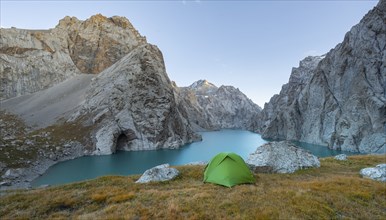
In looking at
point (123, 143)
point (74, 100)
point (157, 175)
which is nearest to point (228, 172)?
point (157, 175)

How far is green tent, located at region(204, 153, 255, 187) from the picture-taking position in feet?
56.6

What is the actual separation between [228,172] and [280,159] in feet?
30.4

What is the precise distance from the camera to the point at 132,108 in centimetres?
8819

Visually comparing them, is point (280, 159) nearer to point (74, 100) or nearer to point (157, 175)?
point (157, 175)

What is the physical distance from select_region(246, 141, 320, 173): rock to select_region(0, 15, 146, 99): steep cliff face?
126 m

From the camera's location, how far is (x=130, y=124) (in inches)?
3339

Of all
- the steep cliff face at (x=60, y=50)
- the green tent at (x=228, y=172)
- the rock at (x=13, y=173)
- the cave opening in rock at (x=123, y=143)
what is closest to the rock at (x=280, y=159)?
the green tent at (x=228, y=172)

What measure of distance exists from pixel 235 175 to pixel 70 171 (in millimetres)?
46155

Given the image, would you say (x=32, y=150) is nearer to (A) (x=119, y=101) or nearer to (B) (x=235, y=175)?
(A) (x=119, y=101)

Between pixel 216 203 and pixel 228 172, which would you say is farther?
pixel 228 172

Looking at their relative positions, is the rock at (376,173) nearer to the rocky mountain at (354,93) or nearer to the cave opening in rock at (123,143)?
the rocky mountain at (354,93)

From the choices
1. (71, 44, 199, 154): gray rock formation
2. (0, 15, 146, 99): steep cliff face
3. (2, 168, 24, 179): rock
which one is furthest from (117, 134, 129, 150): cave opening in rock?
(0, 15, 146, 99): steep cliff face

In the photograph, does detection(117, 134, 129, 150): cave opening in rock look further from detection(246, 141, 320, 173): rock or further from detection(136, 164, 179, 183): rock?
detection(246, 141, 320, 173): rock

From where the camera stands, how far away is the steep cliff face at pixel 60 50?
112 meters
